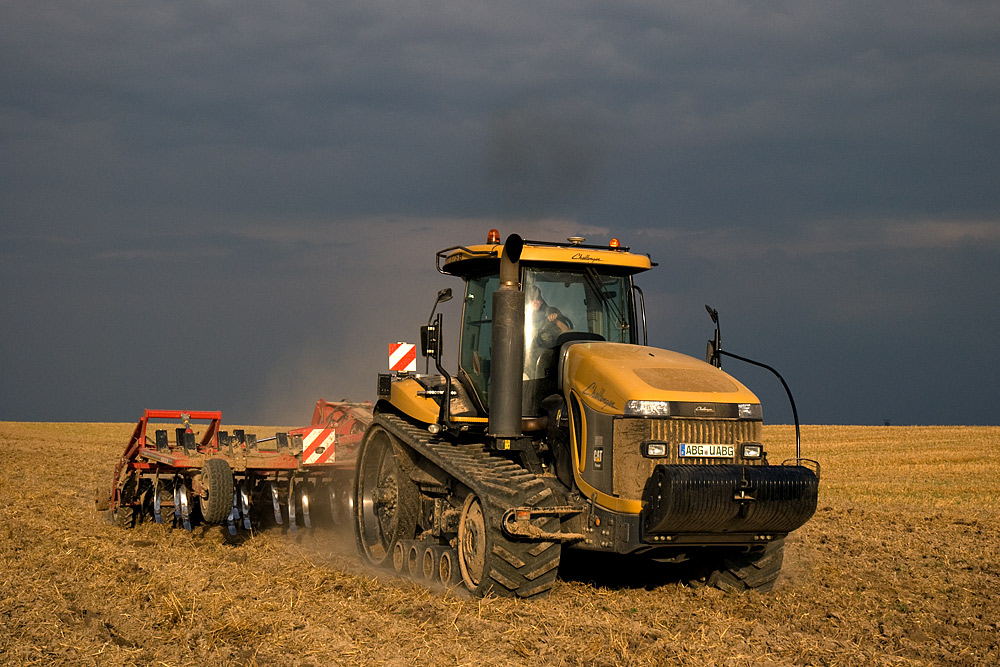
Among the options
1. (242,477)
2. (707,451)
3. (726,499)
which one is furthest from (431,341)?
(242,477)

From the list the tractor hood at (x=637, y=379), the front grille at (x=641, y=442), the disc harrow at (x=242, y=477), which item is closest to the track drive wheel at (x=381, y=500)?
the disc harrow at (x=242, y=477)

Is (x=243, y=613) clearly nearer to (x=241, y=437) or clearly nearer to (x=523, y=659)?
(x=523, y=659)

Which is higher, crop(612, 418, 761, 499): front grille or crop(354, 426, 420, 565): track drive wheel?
crop(612, 418, 761, 499): front grille

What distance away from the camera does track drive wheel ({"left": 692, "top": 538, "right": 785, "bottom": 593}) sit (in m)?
9.02

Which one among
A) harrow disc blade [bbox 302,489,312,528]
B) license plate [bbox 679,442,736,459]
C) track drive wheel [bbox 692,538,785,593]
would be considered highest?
license plate [bbox 679,442,736,459]

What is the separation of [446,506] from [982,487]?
43.4ft

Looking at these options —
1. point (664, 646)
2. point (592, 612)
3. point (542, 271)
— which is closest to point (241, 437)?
point (542, 271)

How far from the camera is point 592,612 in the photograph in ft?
26.5

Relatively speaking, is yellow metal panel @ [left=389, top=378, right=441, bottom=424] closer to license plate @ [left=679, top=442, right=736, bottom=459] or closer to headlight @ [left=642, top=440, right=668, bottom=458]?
headlight @ [left=642, top=440, right=668, bottom=458]

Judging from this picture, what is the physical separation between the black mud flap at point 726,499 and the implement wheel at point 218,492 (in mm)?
5678

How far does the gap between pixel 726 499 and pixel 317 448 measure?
657cm

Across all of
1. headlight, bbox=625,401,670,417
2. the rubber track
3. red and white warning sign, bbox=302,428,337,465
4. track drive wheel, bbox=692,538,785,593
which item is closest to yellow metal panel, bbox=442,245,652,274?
headlight, bbox=625,401,670,417

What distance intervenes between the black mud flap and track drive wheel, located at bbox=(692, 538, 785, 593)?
95 centimetres

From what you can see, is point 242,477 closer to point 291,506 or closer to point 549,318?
point 291,506
